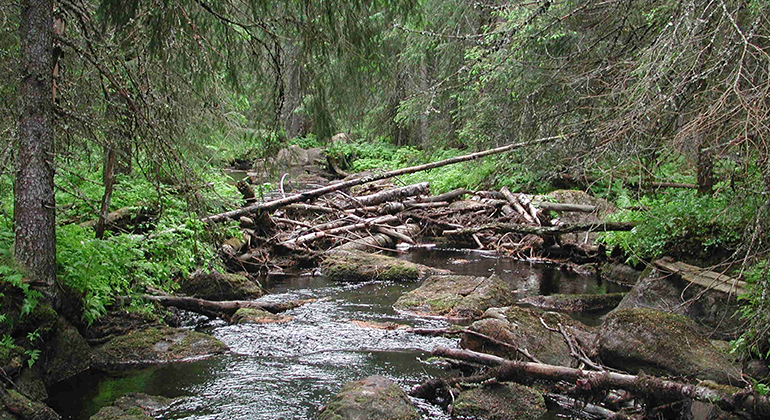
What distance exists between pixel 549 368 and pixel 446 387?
3.17 feet

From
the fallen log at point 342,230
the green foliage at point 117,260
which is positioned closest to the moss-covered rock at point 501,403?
the green foliage at point 117,260

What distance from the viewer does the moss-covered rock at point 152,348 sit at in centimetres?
606

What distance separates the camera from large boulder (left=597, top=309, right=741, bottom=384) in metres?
5.14

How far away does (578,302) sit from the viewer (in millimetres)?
8875

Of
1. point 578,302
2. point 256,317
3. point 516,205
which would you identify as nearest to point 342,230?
point 516,205

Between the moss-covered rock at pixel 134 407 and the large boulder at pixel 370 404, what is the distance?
149 centimetres

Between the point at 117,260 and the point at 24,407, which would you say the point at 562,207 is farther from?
the point at 24,407

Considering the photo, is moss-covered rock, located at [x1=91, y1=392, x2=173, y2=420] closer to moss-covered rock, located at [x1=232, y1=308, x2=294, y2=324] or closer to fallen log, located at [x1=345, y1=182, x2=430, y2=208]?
moss-covered rock, located at [x1=232, y1=308, x2=294, y2=324]

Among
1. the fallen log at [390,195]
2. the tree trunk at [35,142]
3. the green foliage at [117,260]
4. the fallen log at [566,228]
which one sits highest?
the tree trunk at [35,142]

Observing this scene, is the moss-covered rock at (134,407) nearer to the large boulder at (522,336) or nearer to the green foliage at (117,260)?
the green foliage at (117,260)

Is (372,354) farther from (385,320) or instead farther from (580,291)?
(580,291)

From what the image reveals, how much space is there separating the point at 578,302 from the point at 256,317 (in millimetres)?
5040

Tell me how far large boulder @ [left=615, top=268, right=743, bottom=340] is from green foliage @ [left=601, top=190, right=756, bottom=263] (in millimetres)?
493

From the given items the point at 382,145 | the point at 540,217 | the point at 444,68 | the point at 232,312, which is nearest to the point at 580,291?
the point at 540,217
